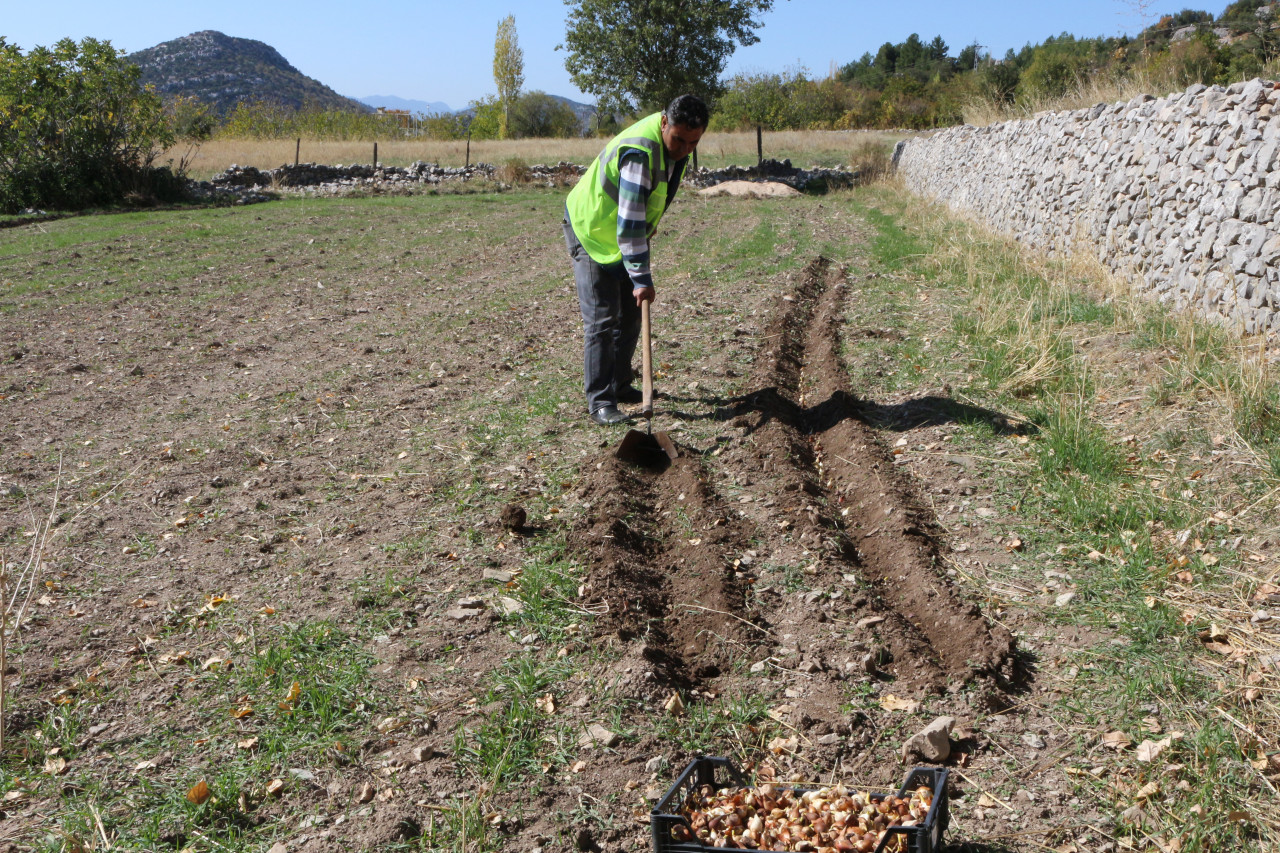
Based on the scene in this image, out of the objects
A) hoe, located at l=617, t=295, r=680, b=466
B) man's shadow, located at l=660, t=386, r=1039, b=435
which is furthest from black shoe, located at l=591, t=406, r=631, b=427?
hoe, located at l=617, t=295, r=680, b=466

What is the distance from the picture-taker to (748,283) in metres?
11.4

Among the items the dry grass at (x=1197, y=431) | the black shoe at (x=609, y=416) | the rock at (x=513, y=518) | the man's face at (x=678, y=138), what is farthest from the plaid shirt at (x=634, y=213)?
the dry grass at (x=1197, y=431)

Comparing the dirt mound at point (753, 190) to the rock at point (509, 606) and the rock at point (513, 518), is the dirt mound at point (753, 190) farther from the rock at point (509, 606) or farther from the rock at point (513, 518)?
the rock at point (509, 606)

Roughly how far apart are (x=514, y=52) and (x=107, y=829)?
80.8 meters

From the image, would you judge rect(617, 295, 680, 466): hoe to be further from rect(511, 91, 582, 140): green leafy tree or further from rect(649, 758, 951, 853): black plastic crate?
rect(511, 91, 582, 140): green leafy tree

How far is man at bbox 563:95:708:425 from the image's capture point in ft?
18.3

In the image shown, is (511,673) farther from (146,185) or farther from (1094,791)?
(146,185)

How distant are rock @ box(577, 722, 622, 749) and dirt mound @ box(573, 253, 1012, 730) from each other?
0.84ft

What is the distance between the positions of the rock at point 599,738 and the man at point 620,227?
3.20m

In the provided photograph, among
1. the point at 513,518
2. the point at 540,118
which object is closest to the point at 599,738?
the point at 513,518

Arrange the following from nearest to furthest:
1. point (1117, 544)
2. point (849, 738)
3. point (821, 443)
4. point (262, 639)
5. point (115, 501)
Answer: point (849, 738)
point (262, 639)
point (1117, 544)
point (115, 501)
point (821, 443)

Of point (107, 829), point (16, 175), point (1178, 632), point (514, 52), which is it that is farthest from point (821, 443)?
point (514, 52)

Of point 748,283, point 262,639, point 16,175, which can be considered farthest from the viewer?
point 16,175

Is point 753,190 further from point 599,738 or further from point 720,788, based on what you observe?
point 720,788
